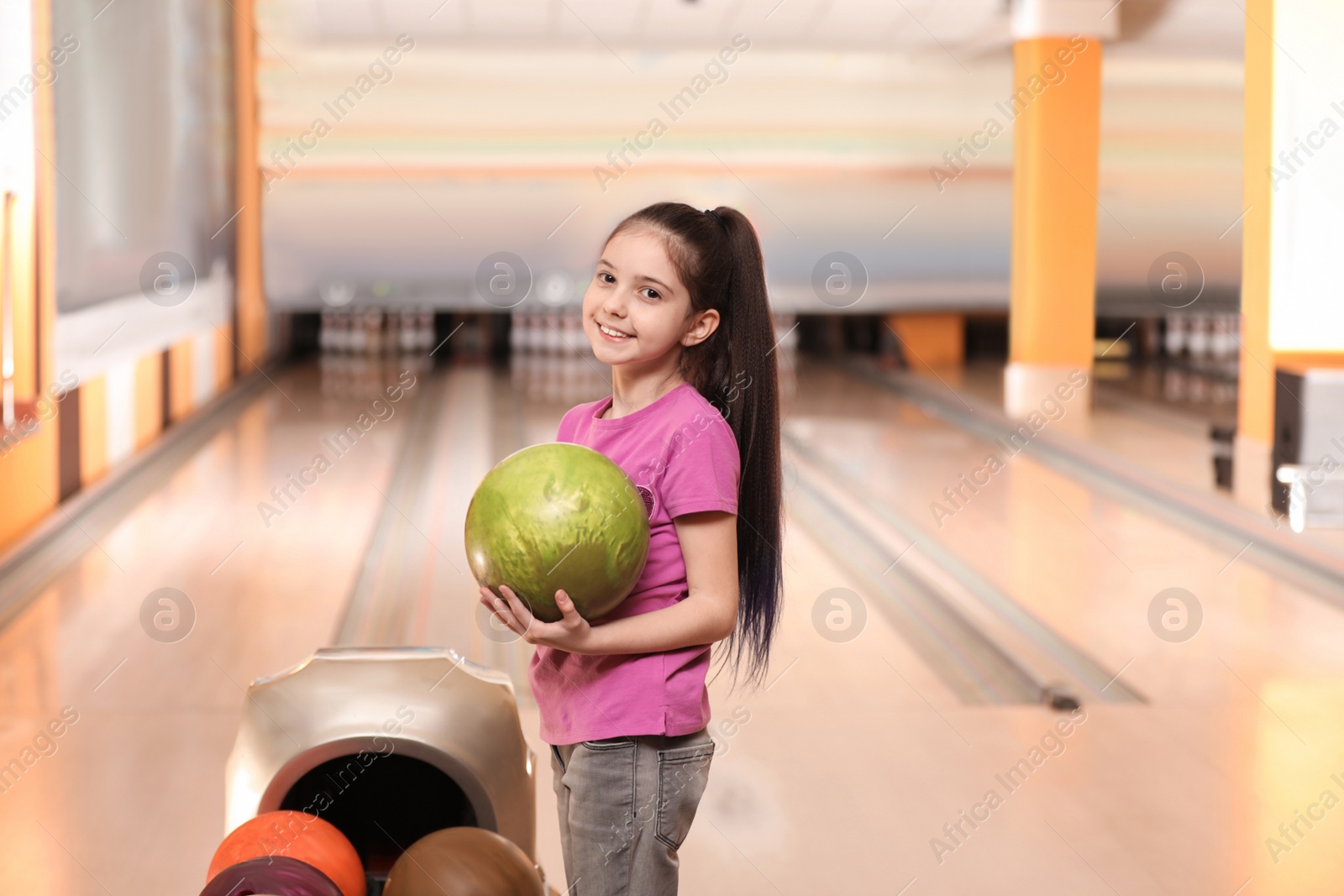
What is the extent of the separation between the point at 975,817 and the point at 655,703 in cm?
109

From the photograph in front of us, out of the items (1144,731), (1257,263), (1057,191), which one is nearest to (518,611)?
(1144,731)

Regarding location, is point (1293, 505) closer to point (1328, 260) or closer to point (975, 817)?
point (1328, 260)

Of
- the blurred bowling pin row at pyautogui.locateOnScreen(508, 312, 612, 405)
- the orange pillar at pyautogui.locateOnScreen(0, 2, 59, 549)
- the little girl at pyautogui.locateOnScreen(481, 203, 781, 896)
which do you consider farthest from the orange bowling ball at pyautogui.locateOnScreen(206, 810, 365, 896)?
the blurred bowling pin row at pyautogui.locateOnScreen(508, 312, 612, 405)

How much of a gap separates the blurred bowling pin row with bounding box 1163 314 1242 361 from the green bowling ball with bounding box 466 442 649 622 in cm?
808

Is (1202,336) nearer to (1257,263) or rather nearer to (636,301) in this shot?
(1257,263)

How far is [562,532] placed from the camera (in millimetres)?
972

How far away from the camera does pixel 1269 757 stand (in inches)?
85.0

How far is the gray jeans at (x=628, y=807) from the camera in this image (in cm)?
102

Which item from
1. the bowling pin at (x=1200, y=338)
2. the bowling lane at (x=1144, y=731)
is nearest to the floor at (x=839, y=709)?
the bowling lane at (x=1144, y=731)

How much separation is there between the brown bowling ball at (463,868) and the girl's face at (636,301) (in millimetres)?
529

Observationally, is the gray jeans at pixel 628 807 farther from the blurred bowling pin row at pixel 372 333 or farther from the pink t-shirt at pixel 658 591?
the blurred bowling pin row at pixel 372 333

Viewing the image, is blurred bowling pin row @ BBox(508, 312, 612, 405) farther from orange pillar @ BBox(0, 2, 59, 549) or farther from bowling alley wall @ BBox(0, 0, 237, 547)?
orange pillar @ BBox(0, 2, 59, 549)

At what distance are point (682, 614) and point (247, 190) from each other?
21.8ft

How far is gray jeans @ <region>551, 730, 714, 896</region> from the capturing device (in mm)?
1021
